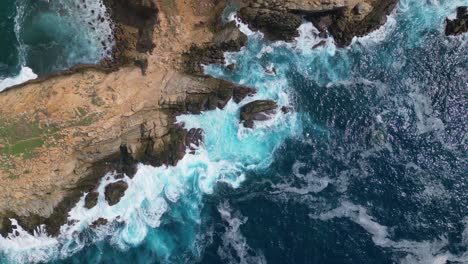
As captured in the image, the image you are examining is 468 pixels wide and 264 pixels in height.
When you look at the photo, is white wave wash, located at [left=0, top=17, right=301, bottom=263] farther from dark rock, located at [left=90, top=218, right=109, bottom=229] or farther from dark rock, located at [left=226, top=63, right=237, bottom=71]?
dark rock, located at [left=226, top=63, right=237, bottom=71]

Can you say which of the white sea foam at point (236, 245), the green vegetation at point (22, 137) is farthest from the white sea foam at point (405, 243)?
the green vegetation at point (22, 137)

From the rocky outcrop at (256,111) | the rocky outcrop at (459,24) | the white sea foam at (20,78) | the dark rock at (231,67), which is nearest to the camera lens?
the white sea foam at (20,78)

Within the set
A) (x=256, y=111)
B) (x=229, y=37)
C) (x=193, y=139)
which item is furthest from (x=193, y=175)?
(x=229, y=37)

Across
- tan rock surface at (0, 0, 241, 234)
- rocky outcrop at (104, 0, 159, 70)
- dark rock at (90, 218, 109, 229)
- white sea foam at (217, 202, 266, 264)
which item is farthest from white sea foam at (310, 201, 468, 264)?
rocky outcrop at (104, 0, 159, 70)

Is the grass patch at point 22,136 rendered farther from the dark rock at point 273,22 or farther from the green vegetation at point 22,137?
the dark rock at point 273,22

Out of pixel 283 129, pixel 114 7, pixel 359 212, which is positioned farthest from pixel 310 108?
pixel 114 7

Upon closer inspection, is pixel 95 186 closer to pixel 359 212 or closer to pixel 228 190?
pixel 228 190
